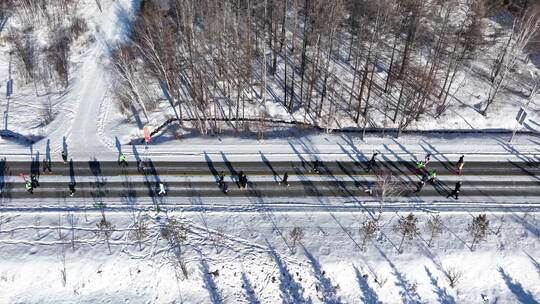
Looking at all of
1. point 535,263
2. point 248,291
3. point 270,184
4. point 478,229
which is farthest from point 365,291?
point 535,263

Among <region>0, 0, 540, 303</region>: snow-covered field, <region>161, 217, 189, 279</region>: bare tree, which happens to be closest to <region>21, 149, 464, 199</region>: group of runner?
<region>0, 0, 540, 303</region>: snow-covered field

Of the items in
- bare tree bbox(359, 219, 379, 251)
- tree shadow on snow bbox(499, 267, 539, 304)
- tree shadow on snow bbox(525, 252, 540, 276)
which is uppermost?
bare tree bbox(359, 219, 379, 251)

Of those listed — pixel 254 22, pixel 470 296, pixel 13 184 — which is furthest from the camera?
pixel 254 22

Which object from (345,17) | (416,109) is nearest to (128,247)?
(416,109)

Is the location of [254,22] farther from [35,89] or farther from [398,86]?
[35,89]

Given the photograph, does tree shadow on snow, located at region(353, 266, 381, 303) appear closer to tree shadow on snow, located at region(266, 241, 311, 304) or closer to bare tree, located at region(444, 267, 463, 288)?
tree shadow on snow, located at region(266, 241, 311, 304)

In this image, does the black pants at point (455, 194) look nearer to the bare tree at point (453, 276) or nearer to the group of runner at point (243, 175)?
the group of runner at point (243, 175)
